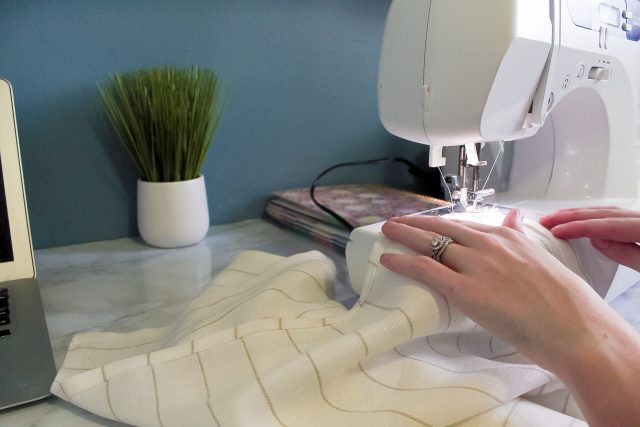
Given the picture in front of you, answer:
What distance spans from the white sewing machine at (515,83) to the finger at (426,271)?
9cm

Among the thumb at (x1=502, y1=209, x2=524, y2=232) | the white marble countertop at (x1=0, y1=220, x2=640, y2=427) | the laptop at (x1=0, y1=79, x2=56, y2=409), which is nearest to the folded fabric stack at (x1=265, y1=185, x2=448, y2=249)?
the white marble countertop at (x1=0, y1=220, x2=640, y2=427)

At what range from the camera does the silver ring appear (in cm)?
47

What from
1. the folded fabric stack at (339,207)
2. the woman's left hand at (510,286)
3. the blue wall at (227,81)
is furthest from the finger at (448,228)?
the blue wall at (227,81)

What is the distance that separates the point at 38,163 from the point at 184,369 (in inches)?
22.5

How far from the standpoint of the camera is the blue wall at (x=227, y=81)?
2.69ft

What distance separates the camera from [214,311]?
568mm

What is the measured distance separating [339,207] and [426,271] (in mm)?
500

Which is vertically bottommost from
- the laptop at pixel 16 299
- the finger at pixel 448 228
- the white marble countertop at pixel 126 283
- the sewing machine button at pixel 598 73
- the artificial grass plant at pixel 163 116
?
the white marble countertop at pixel 126 283

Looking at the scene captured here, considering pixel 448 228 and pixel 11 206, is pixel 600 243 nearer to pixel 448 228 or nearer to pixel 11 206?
pixel 448 228

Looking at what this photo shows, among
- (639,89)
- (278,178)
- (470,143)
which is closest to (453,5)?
(470,143)

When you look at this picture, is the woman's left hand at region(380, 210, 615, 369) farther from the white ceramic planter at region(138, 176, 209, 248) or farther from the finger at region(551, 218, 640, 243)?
the white ceramic planter at region(138, 176, 209, 248)

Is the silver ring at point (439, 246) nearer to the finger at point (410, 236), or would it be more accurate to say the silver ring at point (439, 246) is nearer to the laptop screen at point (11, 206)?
the finger at point (410, 236)

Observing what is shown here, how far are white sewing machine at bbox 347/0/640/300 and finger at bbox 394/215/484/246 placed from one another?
0.05 metres

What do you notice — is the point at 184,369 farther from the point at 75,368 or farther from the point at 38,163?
the point at 38,163
